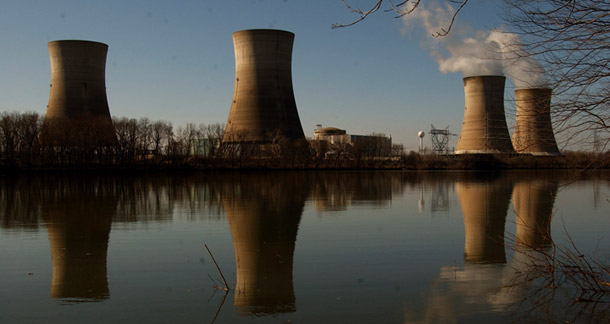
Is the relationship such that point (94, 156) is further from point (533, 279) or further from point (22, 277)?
point (533, 279)

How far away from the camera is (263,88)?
25.9 meters

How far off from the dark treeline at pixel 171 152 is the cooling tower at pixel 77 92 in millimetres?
85

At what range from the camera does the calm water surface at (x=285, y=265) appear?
3764 millimetres

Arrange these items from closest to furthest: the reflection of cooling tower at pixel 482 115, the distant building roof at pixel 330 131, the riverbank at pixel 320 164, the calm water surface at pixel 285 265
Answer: the calm water surface at pixel 285 265, the riverbank at pixel 320 164, the reflection of cooling tower at pixel 482 115, the distant building roof at pixel 330 131

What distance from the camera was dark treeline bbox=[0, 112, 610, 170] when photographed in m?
26.7

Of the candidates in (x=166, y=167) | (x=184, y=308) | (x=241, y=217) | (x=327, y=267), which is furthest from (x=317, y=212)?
(x=166, y=167)

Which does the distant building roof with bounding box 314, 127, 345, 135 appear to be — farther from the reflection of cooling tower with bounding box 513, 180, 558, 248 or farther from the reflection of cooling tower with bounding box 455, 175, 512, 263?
the reflection of cooling tower with bounding box 455, 175, 512, 263

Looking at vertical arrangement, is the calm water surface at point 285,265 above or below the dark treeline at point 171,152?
below

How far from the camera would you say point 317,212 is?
9.60m

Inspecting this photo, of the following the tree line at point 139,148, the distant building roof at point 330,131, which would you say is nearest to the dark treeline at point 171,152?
the tree line at point 139,148

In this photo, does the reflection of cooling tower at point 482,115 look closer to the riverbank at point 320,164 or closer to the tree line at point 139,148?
the riverbank at point 320,164

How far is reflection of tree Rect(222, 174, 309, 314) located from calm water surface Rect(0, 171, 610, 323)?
2cm

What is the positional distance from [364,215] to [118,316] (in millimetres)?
5996

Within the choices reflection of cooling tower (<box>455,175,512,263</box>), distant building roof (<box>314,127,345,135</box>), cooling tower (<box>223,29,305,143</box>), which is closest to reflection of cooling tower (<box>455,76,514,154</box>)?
cooling tower (<box>223,29,305,143</box>)
